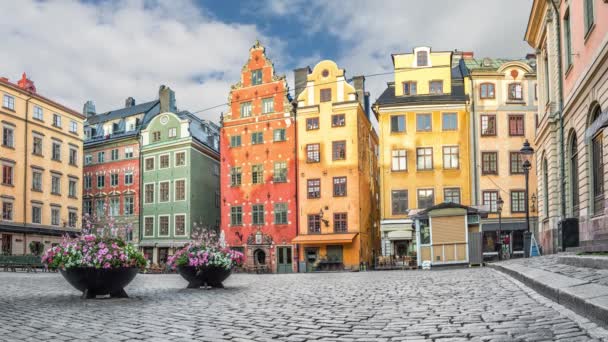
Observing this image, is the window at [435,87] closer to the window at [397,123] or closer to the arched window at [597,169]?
the window at [397,123]

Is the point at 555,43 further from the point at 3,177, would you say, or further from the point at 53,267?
the point at 3,177

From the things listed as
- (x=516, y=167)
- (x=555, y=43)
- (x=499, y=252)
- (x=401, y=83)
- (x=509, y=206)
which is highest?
(x=401, y=83)

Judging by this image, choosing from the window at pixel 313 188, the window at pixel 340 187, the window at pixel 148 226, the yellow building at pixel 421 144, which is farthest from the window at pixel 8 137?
the yellow building at pixel 421 144

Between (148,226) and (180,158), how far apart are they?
6564 mm

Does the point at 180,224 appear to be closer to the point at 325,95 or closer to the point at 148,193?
the point at 148,193

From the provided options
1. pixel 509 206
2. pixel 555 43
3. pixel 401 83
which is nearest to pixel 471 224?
pixel 555 43

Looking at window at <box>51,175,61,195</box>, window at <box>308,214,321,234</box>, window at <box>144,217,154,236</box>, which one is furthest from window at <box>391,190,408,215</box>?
window at <box>51,175,61,195</box>

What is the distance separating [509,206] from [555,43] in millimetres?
18372

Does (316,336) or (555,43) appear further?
(555,43)

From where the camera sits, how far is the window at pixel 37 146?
158ft

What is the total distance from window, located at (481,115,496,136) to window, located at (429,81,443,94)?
3683mm

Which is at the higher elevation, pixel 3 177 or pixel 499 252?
pixel 3 177

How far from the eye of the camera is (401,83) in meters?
42.2

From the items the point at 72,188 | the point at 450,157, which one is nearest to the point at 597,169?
the point at 450,157
